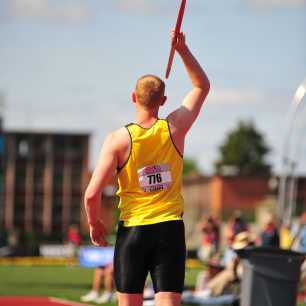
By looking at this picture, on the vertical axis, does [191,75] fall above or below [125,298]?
above

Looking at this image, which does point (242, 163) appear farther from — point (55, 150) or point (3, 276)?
point (3, 276)

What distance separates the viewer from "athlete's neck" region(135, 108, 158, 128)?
22.3 feet

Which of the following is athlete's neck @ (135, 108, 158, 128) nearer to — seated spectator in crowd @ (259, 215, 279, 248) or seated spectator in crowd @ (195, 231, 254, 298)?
seated spectator in crowd @ (195, 231, 254, 298)

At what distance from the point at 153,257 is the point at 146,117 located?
2.84 ft

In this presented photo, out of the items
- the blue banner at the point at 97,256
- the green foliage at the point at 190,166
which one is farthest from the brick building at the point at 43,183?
the blue banner at the point at 97,256

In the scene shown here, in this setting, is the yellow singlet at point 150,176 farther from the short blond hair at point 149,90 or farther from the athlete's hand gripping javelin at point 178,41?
the athlete's hand gripping javelin at point 178,41

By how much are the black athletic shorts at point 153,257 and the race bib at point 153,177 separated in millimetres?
230

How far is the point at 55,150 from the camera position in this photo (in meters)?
118

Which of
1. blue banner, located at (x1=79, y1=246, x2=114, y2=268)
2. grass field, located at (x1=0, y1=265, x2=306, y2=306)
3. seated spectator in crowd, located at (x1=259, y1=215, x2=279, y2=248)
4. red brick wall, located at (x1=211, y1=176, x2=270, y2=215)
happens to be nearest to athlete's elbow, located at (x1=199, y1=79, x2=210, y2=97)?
grass field, located at (x1=0, y1=265, x2=306, y2=306)

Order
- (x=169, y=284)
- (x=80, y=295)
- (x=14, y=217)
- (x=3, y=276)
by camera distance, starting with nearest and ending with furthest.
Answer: (x=169, y=284)
(x=80, y=295)
(x=3, y=276)
(x=14, y=217)

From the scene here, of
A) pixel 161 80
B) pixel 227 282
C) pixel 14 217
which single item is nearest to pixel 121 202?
pixel 161 80

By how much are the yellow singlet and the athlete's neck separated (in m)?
0.03

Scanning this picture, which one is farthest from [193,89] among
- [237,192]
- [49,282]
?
[237,192]

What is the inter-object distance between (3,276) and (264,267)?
1765 centimetres
